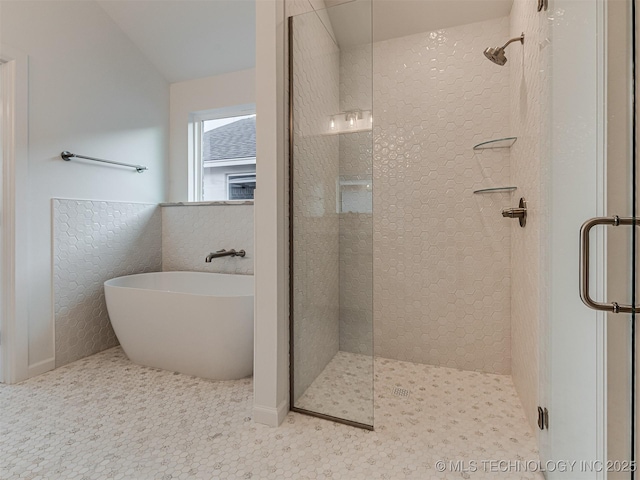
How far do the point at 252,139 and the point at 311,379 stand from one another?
221 centimetres

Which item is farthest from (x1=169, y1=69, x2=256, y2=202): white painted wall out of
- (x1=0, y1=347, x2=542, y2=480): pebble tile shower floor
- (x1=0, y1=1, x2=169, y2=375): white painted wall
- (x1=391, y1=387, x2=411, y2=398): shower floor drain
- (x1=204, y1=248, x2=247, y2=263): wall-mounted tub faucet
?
(x1=391, y1=387, x2=411, y2=398): shower floor drain

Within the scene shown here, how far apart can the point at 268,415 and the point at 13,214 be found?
6.27ft

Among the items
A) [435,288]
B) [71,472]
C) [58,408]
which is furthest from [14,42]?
[435,288]

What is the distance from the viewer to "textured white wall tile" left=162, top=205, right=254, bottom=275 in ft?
9.18

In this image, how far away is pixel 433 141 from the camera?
2252mm

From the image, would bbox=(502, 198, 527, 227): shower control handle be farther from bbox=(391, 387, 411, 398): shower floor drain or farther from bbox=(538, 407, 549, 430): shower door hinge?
bbox=(391, 387, 411, 398): shower floor drain

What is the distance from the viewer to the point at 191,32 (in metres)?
2.67

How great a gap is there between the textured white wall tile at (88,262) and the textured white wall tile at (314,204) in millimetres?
1707

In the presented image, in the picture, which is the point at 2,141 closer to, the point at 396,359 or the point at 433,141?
the point at 433,141

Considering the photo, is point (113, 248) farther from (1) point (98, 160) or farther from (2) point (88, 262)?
(1) point (98, 160)

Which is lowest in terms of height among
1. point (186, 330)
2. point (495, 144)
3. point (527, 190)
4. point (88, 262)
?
point (186, 330)

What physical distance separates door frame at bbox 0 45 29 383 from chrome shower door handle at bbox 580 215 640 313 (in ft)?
9.07

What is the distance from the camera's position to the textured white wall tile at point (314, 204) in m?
1.71

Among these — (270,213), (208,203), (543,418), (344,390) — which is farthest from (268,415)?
(208,203)
